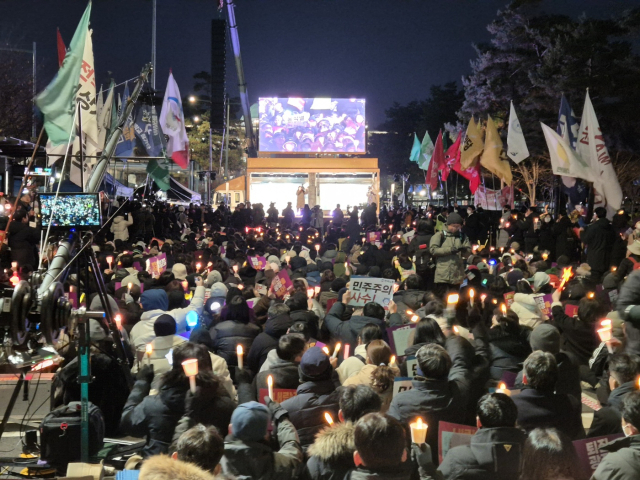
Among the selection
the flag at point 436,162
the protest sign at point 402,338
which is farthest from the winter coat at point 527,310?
the flag at point 436,162

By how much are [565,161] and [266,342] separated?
32.4ft

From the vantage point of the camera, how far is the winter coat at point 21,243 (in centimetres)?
1298

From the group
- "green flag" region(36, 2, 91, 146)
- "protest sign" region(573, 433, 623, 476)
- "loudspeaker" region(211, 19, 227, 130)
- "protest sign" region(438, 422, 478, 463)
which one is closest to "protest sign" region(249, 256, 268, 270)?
"green flag" region(36, 2, 91, 146)

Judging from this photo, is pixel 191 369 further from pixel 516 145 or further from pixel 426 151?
pixel 426 151

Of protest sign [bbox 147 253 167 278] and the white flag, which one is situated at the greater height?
the white flag

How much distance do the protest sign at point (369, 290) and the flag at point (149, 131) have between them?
1103cm

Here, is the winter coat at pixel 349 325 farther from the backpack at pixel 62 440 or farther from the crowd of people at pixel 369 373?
the backpack at pixel 62 440

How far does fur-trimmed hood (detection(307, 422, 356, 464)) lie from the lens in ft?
13.2

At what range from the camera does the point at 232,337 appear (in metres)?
7.42

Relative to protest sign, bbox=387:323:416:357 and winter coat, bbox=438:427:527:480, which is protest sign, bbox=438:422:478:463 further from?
protest sign, bbox=387:323:416:357

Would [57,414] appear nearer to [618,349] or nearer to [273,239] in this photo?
[618,349]

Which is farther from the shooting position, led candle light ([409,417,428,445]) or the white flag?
the white flag

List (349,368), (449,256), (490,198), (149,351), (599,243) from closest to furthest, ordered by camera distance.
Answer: (149,351) < (349,368) < (449,256) < (599,243) < (490,198)

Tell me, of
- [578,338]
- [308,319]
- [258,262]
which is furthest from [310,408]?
[258,262]
